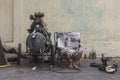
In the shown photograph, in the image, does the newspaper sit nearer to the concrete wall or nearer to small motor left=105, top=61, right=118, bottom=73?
small motor left=105, top=61, right=118, bottom=73

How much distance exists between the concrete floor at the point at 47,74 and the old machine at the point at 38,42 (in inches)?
13.4

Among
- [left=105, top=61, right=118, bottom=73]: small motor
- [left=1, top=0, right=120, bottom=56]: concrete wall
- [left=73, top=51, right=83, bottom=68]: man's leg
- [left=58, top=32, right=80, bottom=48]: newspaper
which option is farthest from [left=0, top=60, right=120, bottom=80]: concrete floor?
[left=1, top=0, right=120, bottom=56]: concrete wall

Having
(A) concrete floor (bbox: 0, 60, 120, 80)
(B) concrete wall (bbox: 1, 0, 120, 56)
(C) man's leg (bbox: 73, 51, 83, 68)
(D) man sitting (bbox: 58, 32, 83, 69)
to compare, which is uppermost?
(B) concrete wall (bbox: 1, 0, 120, 56)

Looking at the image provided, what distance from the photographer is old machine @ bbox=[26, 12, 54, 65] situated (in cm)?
1016

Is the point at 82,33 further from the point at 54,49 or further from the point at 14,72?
the point at 14,72

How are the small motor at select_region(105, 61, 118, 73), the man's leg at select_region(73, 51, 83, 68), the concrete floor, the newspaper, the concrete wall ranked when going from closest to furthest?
1. the concrete floor
2. the small motor at select_region(105, 61, 118, 73)
3. the man's leg at select_region(73, 51, 83, 68)
4. the newspaper
5. the concrete wall

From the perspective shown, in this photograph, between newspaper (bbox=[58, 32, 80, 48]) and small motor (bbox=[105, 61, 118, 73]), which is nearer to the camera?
small motor (bbox=[105, 61, 118, 73])

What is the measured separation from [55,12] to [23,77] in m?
3.19

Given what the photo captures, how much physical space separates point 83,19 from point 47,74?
9.87ft

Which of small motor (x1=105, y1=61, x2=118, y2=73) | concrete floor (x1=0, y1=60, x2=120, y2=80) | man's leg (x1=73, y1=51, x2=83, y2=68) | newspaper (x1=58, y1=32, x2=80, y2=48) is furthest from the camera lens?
newspaper (x1=58, y1=32, x2=80, y2=48)

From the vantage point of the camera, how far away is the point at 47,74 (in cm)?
958

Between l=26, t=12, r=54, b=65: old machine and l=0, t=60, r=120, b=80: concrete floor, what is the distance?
340 millimetres

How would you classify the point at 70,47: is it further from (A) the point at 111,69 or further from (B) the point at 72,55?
(A) the point at 111,69

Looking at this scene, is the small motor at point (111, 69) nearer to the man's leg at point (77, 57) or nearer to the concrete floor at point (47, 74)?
the concrete floor at point (47, 74)
